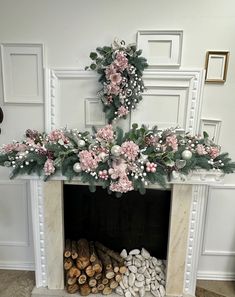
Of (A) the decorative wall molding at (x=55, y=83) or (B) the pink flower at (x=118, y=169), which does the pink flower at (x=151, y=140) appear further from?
(A) the decorative wall molding at (x=55, y=83)

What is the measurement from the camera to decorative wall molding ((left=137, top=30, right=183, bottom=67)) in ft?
6.06

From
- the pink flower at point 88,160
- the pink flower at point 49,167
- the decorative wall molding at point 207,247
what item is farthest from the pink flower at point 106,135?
the decorative wall molding at point 207,247

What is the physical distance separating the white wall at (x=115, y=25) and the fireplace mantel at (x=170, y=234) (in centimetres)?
72

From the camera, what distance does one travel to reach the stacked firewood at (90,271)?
194cm

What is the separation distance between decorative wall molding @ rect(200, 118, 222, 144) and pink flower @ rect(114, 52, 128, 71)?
72 centimetres

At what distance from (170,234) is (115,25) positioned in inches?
60.5

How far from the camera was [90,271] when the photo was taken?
6.34 feet

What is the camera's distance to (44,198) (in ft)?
6.24

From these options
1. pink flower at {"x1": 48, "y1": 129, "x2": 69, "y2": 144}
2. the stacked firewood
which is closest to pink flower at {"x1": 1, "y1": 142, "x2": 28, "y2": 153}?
pink flower at {"x1": 48, "y1": 129, "x2": 69, "y2": 144}

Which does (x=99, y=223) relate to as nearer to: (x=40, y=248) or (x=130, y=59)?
(x=40, y=248)

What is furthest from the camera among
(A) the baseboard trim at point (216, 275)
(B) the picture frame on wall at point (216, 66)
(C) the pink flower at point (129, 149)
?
(A) the baseboard trim at point (216, 275)

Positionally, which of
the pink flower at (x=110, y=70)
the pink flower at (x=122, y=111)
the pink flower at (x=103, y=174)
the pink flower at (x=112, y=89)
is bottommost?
the pink flower at (x=103, y=174)

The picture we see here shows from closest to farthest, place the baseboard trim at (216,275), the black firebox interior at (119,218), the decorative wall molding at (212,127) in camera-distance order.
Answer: the decorative wall molding at (212,127)
the black firebox interior at (119,218)
the baseboard trim at (216,275)

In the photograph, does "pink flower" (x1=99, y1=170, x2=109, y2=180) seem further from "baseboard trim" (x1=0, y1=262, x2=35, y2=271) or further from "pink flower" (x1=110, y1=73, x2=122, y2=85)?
"baseboard trim" (x1=0, y1=262, x2=35, y2=271)
